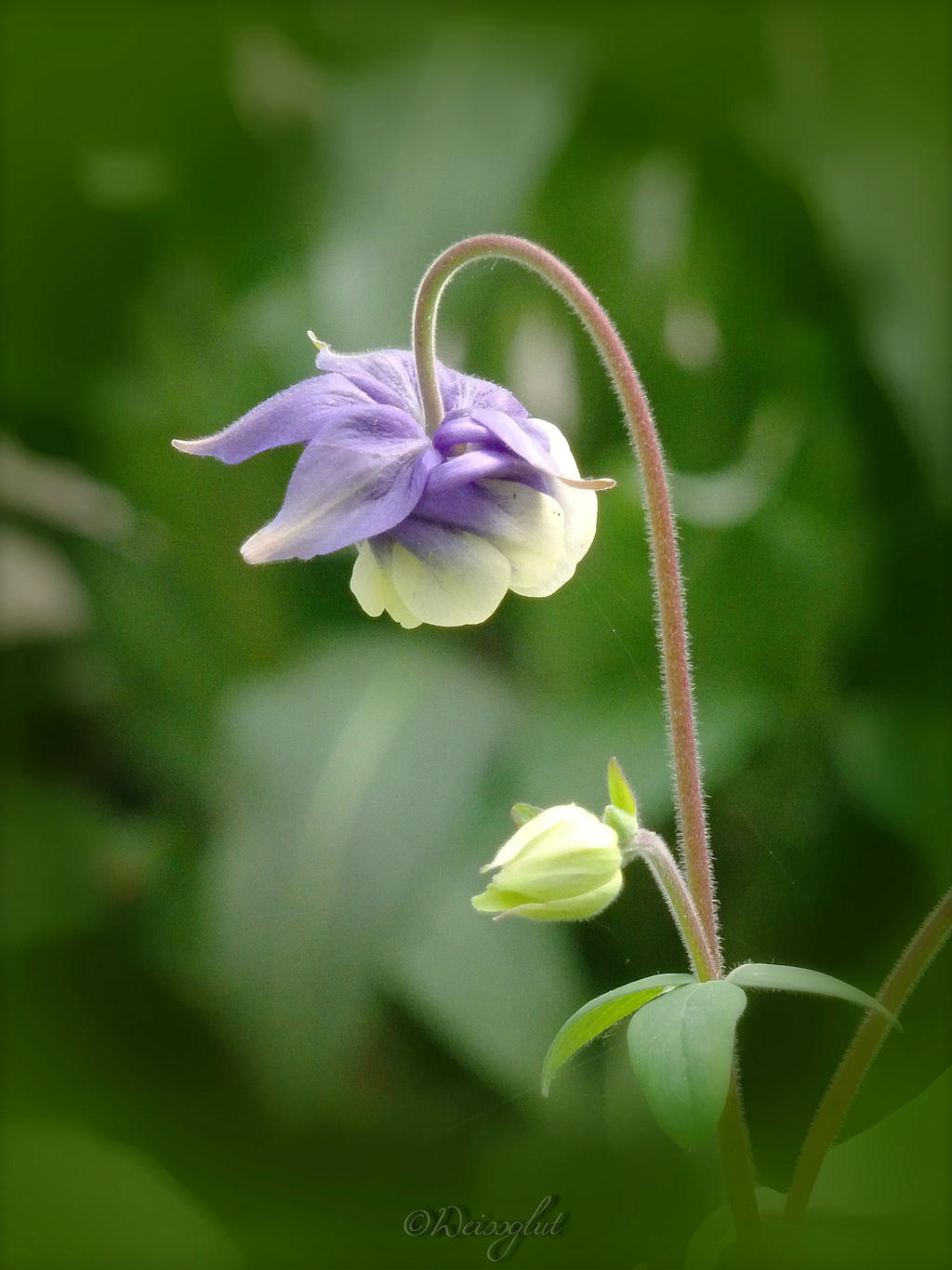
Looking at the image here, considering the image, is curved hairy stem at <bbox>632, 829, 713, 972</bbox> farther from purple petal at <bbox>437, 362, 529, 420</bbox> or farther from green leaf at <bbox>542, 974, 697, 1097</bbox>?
purple petal at <bbox>437, 362, 529, 420</bbox>

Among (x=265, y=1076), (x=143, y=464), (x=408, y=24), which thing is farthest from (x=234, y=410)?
(x=265, y=1076)

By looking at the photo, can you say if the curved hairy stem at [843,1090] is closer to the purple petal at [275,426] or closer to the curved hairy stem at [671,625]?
the curved hairy stem at [671,625]

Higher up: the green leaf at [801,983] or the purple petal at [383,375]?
the purple petal at [383,375]

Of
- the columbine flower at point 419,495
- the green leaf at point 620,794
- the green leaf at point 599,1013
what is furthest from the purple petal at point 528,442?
the green leaf at point 599,1013

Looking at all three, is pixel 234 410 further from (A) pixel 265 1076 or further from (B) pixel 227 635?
(A) pixel 265 1076

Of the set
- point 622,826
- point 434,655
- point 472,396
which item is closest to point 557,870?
point 622,826

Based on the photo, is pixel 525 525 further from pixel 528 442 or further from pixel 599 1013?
pixel 599 1013

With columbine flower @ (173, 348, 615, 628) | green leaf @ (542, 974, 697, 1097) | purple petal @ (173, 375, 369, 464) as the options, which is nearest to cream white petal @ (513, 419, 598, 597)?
columbine flower @ (173, 348, 615, 628)
